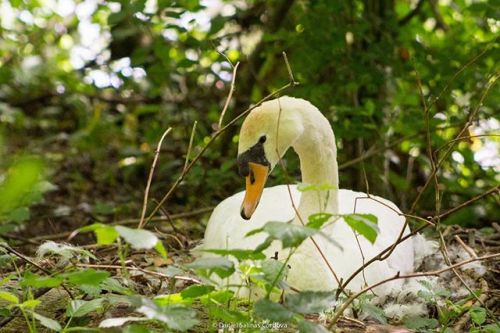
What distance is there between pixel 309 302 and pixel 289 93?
335 centimetres

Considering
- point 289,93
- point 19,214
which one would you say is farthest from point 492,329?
point 289,93

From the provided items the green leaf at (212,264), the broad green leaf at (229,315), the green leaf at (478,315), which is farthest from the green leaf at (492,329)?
the green leaf at (212,264)

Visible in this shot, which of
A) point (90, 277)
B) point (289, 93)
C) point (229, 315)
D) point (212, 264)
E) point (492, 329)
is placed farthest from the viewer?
point (289, 93)

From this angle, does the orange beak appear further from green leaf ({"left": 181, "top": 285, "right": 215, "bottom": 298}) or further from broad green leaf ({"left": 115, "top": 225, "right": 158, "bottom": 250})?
broad green leaf ({"left": 115, "top": 225, "right": 158, "bottom": 250})

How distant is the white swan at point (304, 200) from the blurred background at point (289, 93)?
27 centimetres

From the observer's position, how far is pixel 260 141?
3.30 m

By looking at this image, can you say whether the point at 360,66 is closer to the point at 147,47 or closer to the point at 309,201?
the point at 147,47

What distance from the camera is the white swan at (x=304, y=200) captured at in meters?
3.16

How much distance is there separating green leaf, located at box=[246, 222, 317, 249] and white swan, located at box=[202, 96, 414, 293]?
1177 millimetres

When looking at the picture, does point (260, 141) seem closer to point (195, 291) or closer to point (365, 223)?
point (195, 291)

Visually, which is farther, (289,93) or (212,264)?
(289,93)

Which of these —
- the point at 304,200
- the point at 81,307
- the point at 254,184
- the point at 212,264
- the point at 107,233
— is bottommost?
the point at 304,200

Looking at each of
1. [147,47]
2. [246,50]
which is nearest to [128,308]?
[147,47]

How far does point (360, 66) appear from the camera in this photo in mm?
4996
